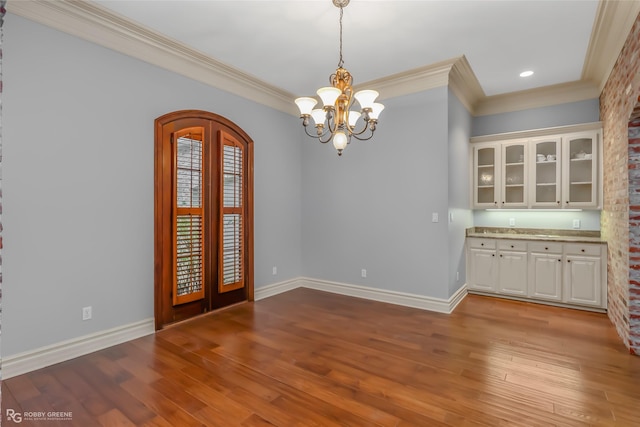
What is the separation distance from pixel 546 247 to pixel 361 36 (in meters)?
3.55

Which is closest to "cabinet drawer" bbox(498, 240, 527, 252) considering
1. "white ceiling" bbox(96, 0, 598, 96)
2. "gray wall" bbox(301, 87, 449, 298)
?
"gray wall" bbox(301, 87, 449, 298)

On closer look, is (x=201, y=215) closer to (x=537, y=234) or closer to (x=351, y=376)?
(x=351, y=376)

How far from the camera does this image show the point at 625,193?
313 centimetres

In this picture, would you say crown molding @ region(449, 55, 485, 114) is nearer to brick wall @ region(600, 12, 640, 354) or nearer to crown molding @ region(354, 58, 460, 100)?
crown molding @ region(354, 58, 460, 100)

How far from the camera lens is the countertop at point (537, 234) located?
443 cm

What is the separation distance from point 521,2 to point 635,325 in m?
2.99

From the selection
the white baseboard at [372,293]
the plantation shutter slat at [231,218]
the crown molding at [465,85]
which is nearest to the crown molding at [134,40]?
the plantation shutter slat at [231,218]

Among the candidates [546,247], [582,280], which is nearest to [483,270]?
[546,247]

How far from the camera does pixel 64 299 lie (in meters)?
2.93

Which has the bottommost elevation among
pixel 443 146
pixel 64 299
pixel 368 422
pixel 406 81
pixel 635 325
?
pixel 368 422

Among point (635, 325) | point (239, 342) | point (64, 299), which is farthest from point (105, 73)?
point (635, 325)

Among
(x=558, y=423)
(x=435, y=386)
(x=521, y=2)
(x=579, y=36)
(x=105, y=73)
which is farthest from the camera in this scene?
(x=579, y=36)

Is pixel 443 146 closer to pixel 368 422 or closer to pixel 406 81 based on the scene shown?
pixel 406 81
